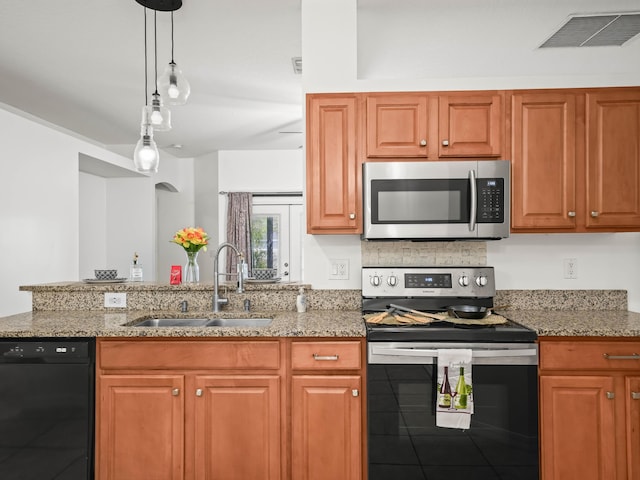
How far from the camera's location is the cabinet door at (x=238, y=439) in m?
2.06

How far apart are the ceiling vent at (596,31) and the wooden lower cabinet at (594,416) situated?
83.2 inches

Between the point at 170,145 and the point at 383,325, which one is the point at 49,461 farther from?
the point at 170,145

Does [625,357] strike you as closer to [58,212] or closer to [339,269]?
[339,269]

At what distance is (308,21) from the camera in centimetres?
272

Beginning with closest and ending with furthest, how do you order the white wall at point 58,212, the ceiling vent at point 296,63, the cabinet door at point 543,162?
the cabinet door at point 543,162 < the ceiling vent at point 296,63 < the white wall at point 58,212

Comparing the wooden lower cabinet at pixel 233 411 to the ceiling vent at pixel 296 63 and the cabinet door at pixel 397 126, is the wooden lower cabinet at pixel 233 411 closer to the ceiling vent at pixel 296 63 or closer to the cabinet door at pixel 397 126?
the cabinet door at pixel 397 126

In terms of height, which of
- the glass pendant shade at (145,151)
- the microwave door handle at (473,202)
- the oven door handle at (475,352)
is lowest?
the oven door handle at (475,352)

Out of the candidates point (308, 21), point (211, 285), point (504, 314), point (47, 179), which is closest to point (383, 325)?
point (504, 314)

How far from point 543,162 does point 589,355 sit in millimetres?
1028

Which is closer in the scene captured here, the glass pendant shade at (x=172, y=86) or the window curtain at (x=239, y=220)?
the glass pendant shade at (x=172, y=86)

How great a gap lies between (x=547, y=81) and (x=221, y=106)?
10.5ft

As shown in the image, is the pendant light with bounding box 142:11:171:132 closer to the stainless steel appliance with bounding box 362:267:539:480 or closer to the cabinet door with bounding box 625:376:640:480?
the stainless steel appliance with bounding box 362:267:539:480

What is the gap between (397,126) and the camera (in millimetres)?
2449

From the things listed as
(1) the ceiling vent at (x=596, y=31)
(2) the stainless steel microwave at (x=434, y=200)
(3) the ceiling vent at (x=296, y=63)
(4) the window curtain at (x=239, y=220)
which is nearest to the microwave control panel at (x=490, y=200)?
(2) the stainless steel microwave at (x=434, y=200)
